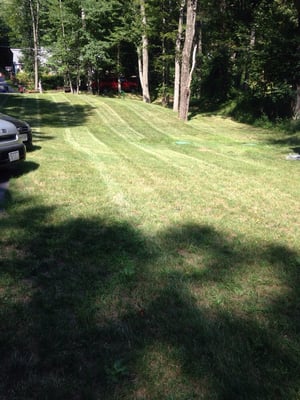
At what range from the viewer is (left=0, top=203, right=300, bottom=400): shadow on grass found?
7.19 ft

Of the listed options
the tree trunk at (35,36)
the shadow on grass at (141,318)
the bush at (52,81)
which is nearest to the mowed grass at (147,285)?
the shadow on grass at (141,318)

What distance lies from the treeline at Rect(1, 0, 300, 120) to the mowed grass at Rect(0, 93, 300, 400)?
7481 millimetres

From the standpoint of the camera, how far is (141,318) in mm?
2771

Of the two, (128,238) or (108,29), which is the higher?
(108,29)

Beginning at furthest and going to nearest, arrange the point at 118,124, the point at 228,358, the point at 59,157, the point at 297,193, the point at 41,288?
1. the point at 118,124
2. the point at 59,157
3. the point at 297,193
4. the point at 41,288
5. the point at 228,358

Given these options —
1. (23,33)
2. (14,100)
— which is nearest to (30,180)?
(14,100)

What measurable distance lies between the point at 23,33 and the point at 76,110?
30.9 meters

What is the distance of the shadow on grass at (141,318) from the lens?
2191mm

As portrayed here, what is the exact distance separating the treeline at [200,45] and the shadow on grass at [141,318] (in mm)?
8771

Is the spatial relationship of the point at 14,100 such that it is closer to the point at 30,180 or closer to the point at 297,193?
the point at 30,180

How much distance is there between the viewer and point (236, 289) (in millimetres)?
3180

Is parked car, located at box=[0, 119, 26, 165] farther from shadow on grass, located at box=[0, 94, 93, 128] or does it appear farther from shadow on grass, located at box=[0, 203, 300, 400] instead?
shadow on grass, located at box=[0, 94, 93, 128]

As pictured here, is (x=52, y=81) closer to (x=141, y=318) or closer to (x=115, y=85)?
(x=115, y=85)

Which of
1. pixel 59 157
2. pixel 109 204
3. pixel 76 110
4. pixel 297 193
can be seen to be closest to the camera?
pixel 109 204
